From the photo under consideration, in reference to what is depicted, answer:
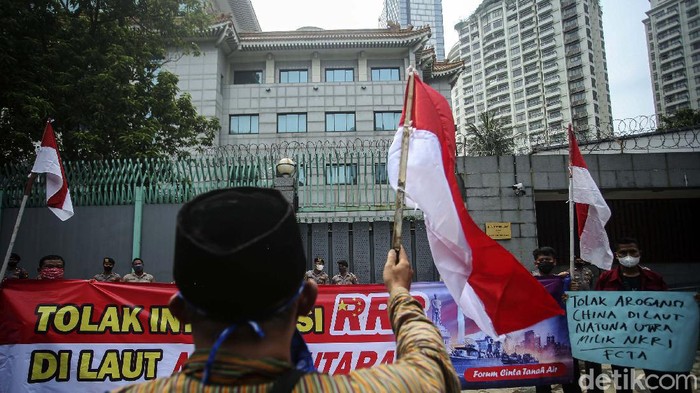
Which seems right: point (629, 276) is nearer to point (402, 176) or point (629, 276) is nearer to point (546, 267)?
point (546, 267)

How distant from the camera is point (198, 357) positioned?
1.12m

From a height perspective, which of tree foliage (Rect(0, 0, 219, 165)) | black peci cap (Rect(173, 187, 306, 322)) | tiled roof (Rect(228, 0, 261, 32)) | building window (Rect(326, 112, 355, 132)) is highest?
tiled roof (Rect(228, 0, 261, 32))

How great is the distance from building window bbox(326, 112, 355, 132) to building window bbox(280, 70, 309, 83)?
2.97m

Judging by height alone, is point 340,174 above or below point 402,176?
Result: above

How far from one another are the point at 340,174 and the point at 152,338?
20.1 feet

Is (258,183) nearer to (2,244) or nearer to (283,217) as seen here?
(2,244)

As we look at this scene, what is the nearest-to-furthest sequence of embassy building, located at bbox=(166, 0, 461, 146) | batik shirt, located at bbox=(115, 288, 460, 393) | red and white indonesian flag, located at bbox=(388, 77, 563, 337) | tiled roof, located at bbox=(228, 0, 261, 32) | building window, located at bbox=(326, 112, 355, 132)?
batik shirt, located at bbox=(115, 288, 460, 393) → red and white indonesian flag, located at bbox=(388, 77, 563, 337) → embassy building, located at bbox=(166, 0, 461, 146) → building window, located at bbox=(326, 112, 355, 132) → tiled roof, located at bbox=(228, 0, 261, 32)

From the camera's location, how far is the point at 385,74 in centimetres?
2678

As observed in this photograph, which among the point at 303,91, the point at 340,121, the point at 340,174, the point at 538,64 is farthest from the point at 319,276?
the point at 538,64

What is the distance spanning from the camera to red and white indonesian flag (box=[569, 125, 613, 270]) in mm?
5547

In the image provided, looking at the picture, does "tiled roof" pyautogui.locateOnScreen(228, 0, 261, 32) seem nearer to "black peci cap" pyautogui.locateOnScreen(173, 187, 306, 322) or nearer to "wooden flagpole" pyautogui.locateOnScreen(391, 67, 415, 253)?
"wooden flagpole" pyautogui.locateOnScreen(391, 67, 415, 253)

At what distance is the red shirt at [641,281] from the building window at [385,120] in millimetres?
20456

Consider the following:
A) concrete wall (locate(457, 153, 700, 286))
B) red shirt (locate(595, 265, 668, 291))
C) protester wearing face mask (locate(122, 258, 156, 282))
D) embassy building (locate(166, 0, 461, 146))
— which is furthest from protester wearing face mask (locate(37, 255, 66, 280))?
embassy building (locate(166, 0, 461, 146))

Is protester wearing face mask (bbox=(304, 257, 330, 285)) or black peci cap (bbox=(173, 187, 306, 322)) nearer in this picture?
black peci cap (bbox=(173, 187, 306, 322))
